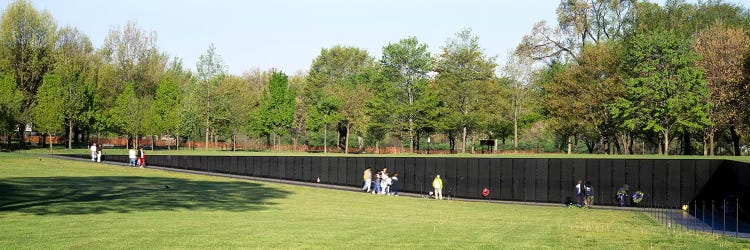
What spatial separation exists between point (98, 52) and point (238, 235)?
81642mm

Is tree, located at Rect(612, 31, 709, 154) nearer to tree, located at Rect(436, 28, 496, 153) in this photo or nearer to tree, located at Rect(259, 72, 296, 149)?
tree, located at Rect(436, 28, 496, 153)

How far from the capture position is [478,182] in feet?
162

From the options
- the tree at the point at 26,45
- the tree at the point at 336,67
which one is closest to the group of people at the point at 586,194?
the tree at the point at 26,45

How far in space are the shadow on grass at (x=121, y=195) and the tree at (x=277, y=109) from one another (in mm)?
47531

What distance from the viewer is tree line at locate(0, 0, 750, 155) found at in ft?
207

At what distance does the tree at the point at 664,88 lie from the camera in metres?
61.3

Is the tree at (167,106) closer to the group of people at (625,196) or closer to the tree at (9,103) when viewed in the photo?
the tree at (9,103)

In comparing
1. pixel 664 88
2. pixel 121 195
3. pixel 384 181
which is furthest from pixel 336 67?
pixel 121 195

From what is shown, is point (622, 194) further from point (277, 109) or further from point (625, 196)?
point (277, 109)

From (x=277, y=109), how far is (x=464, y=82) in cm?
2311

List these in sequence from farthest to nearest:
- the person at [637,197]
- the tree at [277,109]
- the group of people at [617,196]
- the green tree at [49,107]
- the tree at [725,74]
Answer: the tree at [277,109]
the green tree at [49,107]
the tree at [725,74]
the person at [637,197]
the group of people at [617,196]

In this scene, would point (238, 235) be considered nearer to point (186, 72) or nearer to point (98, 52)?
point (98, 52)

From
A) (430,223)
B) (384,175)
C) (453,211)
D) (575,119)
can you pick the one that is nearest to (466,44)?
(575,119)

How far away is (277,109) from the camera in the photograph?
89.4 m
